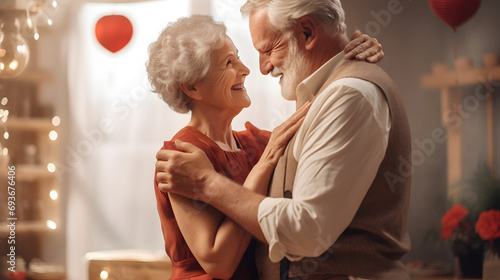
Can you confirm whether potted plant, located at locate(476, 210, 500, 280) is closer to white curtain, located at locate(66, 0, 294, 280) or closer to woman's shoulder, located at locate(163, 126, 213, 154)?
white curtain, located at locate(66, 0, 294, 280)

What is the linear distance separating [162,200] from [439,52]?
49.9 inches

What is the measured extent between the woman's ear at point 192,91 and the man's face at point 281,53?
24 cm

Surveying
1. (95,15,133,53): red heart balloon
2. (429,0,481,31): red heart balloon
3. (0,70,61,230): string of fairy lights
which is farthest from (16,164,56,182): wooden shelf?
(429,0,481,31): red heart balloon

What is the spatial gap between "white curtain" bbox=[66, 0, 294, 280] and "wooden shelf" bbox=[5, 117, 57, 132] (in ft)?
0.35

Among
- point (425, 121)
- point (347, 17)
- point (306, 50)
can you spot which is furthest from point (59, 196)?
point (425, 121)

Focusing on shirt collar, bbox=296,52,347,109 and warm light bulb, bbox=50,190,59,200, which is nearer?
shirt collar, bbox=296,52,347,109

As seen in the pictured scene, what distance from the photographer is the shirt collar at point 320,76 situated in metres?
1.61

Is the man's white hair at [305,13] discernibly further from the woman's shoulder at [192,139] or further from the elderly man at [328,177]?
the woman's shoulder at [192,139]

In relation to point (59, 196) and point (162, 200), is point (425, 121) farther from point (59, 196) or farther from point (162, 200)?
point (59, 196)

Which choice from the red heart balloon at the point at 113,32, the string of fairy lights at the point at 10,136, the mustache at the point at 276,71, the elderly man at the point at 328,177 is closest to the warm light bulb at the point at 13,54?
the string of fairy lights at the point at 10,136

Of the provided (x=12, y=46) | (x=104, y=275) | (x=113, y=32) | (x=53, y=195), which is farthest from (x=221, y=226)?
(x=12, y=46)

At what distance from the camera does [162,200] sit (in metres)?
1.68

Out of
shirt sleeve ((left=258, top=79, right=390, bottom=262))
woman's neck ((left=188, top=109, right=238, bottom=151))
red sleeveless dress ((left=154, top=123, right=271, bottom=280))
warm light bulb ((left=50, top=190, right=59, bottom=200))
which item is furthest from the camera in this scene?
warm light bulb ((left=50, top=190, right=59, bottom=200))

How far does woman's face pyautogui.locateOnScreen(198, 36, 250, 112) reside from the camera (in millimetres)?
1753
